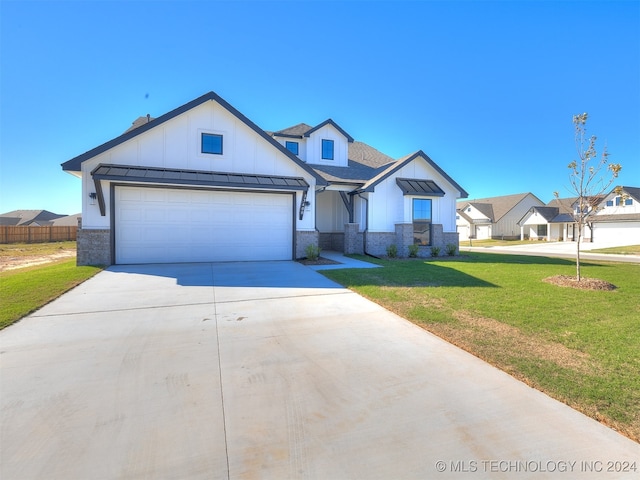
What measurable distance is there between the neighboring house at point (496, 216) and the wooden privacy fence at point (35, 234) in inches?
1978

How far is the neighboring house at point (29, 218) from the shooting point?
170 feet

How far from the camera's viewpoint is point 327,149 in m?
18.4

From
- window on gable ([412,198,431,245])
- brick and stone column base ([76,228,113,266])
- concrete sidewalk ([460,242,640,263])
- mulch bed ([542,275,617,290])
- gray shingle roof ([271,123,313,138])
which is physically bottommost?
concrete sidewalk ([460,242,640,263])

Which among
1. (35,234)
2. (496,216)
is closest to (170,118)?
(35,234)

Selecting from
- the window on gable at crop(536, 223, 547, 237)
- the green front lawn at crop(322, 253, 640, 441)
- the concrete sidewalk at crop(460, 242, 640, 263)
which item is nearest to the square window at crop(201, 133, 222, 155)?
the green front lawn at crop(322, 253, 640, 441)

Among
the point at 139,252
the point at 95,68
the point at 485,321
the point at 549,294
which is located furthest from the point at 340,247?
the point at 95,68

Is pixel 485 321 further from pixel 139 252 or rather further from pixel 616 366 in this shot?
pixel 139 252

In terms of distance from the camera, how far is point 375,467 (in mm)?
2047

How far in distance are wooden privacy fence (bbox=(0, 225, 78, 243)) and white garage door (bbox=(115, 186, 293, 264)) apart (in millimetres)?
28983

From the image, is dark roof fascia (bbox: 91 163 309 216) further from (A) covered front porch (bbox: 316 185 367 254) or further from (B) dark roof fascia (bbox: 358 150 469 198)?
(B) dark roof fascia (bbox: 358 150 469 198)

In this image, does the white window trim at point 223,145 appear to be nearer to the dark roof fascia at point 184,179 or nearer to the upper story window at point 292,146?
the dark roof fascia at point 184,179

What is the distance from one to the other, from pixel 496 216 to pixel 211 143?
44.8 m

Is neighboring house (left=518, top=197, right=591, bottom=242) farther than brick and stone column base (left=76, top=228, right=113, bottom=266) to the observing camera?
Yes

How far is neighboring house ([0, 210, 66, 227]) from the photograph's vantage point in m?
51.9
